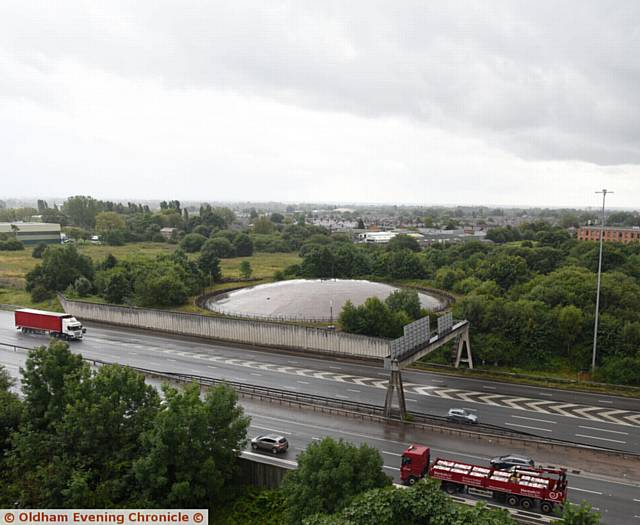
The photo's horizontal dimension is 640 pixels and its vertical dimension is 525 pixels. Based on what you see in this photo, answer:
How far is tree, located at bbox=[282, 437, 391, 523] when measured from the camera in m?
24.4

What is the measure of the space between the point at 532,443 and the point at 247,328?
128ft

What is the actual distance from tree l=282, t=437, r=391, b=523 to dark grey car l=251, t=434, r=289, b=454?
1033 centimetres

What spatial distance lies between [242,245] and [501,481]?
496 feet

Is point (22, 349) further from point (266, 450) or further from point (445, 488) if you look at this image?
point (445, 488)

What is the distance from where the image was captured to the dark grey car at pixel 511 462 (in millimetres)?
33156

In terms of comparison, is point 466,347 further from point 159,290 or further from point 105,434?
point 159,290

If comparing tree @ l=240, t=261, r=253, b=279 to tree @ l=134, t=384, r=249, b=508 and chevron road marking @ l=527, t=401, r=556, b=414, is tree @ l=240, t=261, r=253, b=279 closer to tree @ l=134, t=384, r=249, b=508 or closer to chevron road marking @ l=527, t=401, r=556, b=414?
chevron road marking @ l=527, t=401, r=556, b=414

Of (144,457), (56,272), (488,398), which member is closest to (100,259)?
(56,272)

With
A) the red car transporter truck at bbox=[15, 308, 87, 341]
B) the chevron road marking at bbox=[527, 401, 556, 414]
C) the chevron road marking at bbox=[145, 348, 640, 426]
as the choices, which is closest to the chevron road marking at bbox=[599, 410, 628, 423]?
the chevron road marking at bbox=[145, 348, 640, 426]

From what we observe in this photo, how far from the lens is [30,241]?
632 ft

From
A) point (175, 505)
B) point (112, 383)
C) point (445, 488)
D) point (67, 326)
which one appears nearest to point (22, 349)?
point (67, 326)

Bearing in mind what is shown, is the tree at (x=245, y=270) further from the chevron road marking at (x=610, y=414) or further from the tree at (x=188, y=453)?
the tree at (x=188, y=453)

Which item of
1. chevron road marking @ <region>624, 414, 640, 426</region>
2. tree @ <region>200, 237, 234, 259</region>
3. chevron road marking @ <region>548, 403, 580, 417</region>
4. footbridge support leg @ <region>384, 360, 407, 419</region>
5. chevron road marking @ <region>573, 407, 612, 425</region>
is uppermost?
tree @ <region>200, 237, 234, 259</region>

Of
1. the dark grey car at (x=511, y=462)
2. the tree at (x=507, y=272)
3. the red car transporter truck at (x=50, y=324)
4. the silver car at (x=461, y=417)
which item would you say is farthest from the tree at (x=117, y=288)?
the dark grey car at (x=511, y=462)
